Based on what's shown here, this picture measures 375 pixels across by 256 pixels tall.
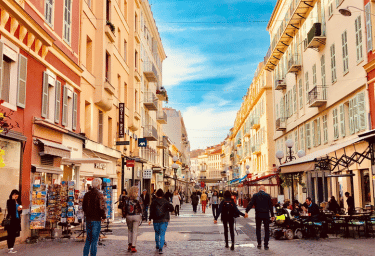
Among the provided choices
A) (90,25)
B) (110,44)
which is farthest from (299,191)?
(90,25)

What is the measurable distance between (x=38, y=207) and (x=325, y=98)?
1854cm

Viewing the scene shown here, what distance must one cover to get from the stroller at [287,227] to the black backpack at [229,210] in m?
2.77

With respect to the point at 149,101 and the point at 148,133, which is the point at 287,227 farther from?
the point at 149,101

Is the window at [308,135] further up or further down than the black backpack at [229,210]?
further up

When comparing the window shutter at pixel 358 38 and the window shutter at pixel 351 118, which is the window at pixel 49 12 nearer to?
the window shutter at pixel 358 38

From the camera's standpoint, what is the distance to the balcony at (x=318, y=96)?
27.3m

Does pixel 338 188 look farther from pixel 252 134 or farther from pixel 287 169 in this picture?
pixel 252 134

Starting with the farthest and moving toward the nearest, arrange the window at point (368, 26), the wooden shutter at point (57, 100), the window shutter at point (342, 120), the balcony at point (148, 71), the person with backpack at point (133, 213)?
the balcony at point (148, 71)
the window shutter at point (342, 120)
the window at point (368, 26)
the wooden shutter at point (57, 100)
the person with backpack at point (133, 213)

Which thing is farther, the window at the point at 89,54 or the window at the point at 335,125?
the window at the point at 335,125

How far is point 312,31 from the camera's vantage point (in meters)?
27.9

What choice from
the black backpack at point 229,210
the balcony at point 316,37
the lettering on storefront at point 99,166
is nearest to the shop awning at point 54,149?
the lettering on storefront at point 99,166

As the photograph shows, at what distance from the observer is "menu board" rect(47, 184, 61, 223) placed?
49.1 feet

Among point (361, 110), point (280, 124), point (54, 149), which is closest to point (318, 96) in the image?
point (361, 110)

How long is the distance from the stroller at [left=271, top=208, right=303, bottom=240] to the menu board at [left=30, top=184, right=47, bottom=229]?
758cm
